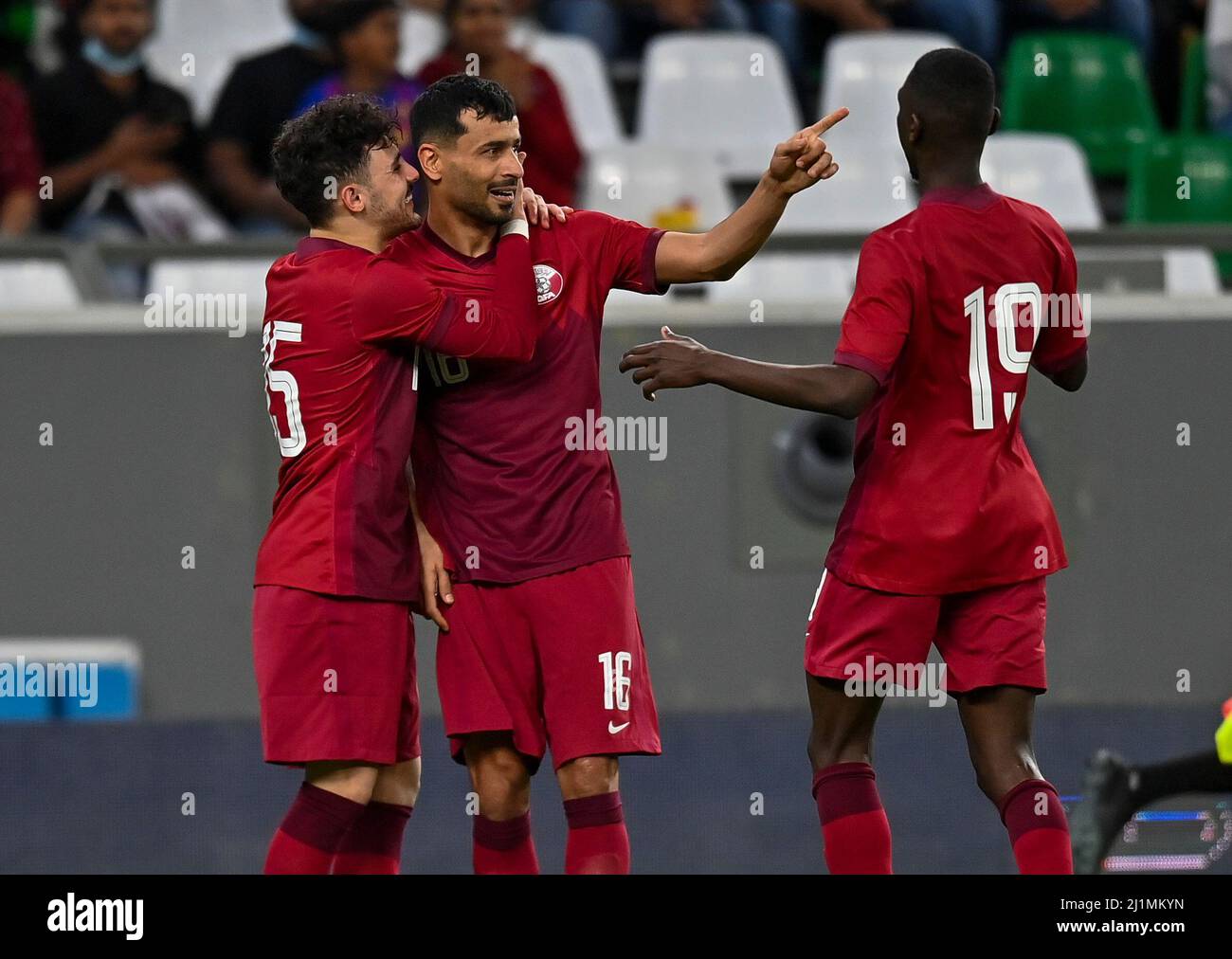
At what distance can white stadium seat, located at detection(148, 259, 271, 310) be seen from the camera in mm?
7078

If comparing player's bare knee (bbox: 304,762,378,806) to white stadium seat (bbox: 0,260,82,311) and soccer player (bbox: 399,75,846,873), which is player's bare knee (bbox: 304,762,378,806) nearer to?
soccer player (bbox: 399,75,846,873)

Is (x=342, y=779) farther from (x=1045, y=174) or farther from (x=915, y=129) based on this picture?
(x=1045, y=174)

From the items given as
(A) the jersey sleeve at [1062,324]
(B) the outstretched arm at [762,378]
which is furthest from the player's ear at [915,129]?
(B) the outstretched arm at [762,378]

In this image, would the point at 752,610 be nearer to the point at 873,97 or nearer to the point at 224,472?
the point at 224,472

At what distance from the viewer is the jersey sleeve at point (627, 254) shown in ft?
13.5

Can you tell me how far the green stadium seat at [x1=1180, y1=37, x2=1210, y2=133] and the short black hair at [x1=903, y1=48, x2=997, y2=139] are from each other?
5.22 meters

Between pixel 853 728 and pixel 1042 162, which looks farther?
pixel 1042 162

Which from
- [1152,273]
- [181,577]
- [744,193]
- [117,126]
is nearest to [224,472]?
[181,577]

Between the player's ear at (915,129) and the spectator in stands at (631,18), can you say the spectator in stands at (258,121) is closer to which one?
the spectator in stands at (631,18)

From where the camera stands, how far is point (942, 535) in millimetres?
3906

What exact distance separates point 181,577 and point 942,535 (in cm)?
351

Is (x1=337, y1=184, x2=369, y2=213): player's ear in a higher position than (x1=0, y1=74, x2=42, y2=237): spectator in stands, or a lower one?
lower

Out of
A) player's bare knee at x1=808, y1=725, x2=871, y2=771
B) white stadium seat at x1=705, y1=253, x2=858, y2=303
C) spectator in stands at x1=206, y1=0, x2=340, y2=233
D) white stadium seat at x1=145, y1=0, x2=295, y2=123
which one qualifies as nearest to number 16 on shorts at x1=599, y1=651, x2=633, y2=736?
player's bare knee at x1=808, y1=725, x2=871, y2=771

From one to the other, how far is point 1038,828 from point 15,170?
5.17 m
